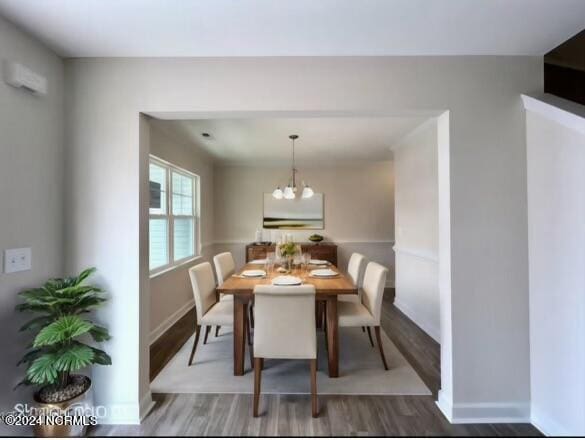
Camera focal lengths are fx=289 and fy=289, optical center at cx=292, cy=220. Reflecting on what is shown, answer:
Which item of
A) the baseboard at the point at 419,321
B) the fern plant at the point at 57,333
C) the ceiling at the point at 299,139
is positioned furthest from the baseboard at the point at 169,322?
the baseboard at the point at 419,321

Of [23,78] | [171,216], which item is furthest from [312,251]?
[23,78]

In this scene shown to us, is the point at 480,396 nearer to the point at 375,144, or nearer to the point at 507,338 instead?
the point at 507,338

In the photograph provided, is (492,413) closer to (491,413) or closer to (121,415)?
(491,413)

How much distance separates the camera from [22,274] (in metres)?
1.62

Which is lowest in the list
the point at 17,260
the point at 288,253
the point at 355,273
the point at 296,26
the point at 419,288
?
the point at 419,288

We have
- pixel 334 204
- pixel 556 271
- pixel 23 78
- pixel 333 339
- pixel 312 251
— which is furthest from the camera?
pixel 334 204

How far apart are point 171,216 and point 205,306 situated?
1.57 metres

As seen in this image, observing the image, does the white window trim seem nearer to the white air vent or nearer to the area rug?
the area rug

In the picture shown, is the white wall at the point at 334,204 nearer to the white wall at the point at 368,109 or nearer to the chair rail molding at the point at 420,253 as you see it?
the chair rail molding at the point at 420,253

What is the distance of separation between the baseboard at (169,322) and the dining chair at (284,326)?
169 centimetres

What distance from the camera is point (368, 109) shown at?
1.95m

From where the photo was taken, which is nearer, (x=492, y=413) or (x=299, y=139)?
(x=492, y=413)

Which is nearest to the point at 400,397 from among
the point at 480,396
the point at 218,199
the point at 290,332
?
the point at 480,396

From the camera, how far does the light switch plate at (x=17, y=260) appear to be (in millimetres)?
1521
